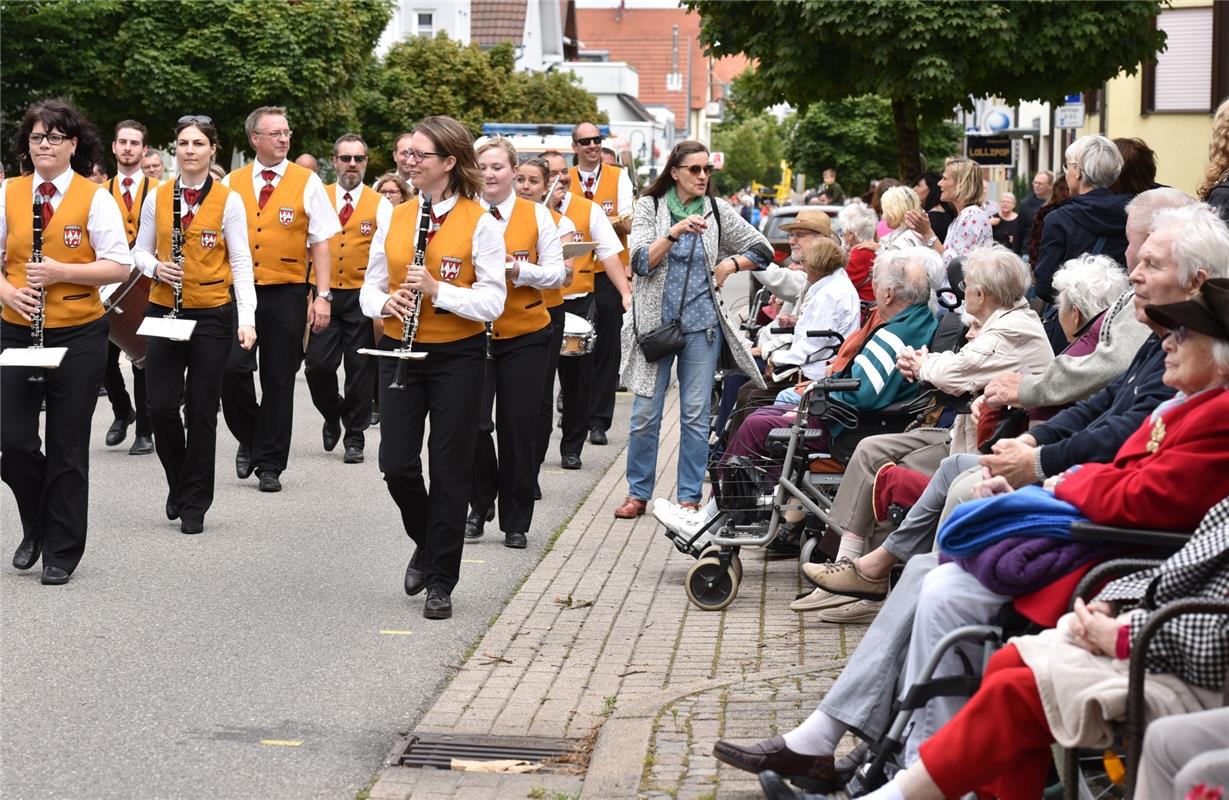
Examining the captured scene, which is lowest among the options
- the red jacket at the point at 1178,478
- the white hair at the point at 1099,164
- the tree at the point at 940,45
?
the red jacket at the point at 1178,478

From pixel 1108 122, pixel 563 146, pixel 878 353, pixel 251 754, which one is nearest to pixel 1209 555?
pixel 251 754

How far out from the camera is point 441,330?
779 cm

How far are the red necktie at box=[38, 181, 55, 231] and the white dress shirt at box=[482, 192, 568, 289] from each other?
6.86 ft

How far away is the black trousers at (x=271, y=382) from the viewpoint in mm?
11531

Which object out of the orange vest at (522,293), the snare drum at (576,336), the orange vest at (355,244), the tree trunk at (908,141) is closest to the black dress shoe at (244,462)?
the orange vest at (355,244)

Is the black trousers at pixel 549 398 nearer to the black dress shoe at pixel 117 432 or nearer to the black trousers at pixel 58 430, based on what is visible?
the black trousers at pixel 58 430

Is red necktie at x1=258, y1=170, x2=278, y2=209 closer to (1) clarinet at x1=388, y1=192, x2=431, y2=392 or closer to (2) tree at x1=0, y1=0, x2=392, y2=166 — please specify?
(1) clarinet at x1=388, y1=192, x2=431, y2=392

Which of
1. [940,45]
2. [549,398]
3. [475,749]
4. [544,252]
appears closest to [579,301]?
[549,398]

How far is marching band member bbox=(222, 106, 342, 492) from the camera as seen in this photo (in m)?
11.5

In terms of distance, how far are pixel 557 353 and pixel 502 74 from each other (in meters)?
42.5

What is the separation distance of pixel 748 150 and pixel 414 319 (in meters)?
111

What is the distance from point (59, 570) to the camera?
8.39m

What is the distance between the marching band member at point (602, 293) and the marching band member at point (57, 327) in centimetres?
584

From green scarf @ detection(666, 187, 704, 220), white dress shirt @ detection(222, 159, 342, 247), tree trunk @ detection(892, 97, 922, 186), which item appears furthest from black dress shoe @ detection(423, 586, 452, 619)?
tree trunk @ detection(892, 97, 922, 186)
